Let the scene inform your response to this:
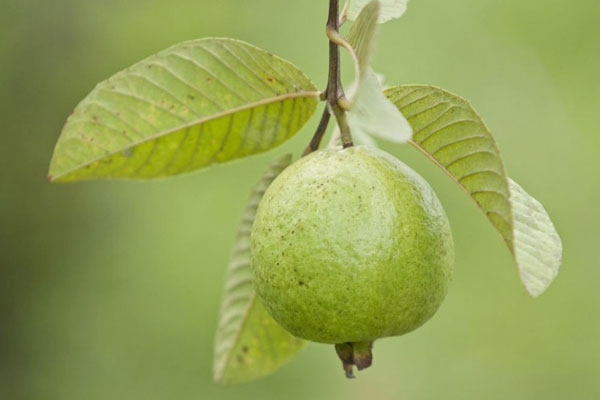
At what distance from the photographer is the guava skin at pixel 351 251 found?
0.96 meters

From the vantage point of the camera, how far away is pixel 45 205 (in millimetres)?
3475

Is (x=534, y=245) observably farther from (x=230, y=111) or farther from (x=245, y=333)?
(x=245, y=333)

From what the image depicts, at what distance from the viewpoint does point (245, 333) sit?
1442 mm

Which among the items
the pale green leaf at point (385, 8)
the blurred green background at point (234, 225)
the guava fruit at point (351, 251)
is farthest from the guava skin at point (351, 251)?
the blurred green background at point (234, 225)

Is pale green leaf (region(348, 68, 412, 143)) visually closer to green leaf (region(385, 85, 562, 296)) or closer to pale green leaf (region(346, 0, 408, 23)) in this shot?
green leaf (region(385, 85, 562, 296))

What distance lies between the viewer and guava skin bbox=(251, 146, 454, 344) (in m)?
0.96

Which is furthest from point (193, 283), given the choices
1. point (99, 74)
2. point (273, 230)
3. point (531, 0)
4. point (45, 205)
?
point (273, 230)

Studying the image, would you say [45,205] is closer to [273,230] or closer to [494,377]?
[494,377]

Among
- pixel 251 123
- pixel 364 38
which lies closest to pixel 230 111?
pixel 251 123

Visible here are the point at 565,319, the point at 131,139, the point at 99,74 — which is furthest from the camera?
the point at 99,74

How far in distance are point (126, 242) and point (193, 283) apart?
1.53 feet

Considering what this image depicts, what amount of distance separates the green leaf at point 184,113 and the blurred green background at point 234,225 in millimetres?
2134

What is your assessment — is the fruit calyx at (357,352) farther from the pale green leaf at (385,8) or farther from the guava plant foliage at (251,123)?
the pale green leaf at (385,8)

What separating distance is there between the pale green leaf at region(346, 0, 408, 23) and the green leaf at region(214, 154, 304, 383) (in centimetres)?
37
